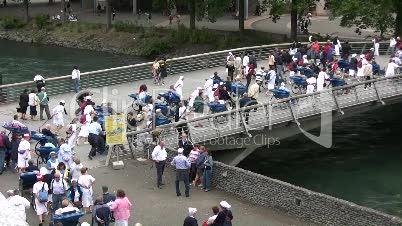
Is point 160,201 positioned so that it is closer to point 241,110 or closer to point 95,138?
point 95,138

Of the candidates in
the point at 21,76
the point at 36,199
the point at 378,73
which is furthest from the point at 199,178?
the point at 21,76

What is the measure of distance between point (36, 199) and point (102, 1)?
6685cm

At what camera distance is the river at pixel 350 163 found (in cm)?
2891

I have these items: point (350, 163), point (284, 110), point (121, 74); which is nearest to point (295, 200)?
point (284, 110)

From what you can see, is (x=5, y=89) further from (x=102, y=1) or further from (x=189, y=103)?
(x=102, y=1)

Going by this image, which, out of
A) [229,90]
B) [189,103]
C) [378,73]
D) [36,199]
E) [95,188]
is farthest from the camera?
[378,73]

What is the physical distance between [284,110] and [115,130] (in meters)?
7.57

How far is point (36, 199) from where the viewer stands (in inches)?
707

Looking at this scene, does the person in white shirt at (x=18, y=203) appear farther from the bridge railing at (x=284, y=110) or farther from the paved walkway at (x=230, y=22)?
the paved walkway at (x=230, y=22)

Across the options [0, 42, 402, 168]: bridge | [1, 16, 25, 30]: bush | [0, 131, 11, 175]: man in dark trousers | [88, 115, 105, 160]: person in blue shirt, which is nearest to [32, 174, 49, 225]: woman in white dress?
[0, 131, 11, 175]: man in dark trousers

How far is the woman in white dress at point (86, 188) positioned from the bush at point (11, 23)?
59.5m

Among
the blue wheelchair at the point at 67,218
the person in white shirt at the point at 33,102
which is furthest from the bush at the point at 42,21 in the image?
the blue wheelchair at the point at 67,218

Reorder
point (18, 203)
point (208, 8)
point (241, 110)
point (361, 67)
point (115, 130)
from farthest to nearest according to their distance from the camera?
point (208, 8), point (361, 67), point (241, 110), point (115, 130), point (18, 203)

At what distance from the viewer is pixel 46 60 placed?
6334cm
